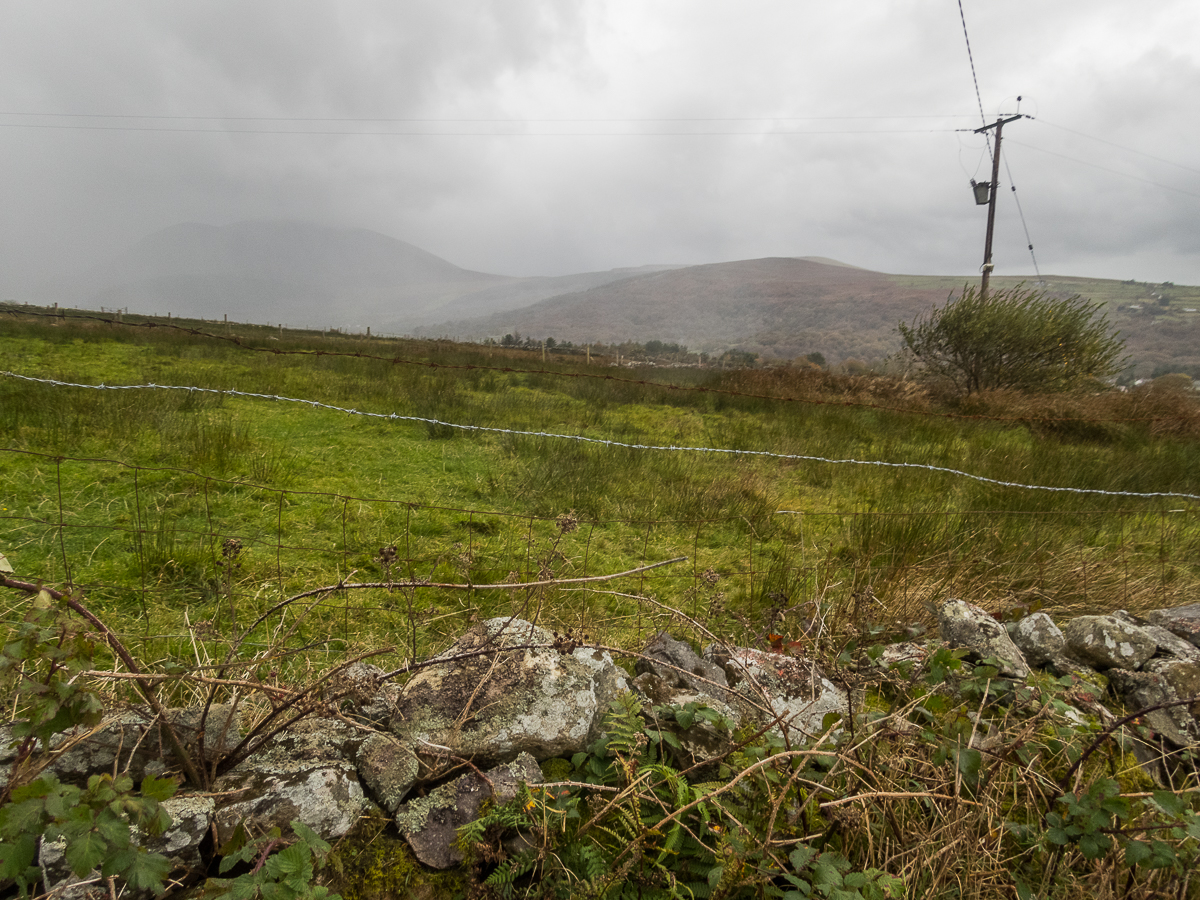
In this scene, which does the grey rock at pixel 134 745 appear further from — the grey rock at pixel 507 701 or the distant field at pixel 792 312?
the distant field at pixel 792 312

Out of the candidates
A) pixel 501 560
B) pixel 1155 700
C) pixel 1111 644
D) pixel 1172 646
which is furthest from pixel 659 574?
pixel 1172 646

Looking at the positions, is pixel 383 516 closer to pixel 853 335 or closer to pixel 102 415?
pixel 102 415

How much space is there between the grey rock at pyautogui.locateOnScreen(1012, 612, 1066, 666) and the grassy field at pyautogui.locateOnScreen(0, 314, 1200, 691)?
0.42 m

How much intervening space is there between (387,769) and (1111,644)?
298 centimetres

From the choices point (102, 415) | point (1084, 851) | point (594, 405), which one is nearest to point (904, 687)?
point (1084, 851)

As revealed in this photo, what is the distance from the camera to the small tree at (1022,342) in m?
13.2

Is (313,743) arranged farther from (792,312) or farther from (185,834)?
(792,312)

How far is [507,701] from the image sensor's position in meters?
1.82

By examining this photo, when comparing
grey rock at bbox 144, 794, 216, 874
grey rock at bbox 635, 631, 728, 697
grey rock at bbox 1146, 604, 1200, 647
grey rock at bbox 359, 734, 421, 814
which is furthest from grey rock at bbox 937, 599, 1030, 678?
grey rock at bbox 144, 794, 216, 874

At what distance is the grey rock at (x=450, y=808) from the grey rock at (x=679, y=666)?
64 centimetres

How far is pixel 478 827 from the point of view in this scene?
1464mm

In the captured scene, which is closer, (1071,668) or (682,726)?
(682,726)

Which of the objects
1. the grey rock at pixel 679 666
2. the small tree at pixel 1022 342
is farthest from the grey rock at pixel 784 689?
the small tree at pixel 1022 342

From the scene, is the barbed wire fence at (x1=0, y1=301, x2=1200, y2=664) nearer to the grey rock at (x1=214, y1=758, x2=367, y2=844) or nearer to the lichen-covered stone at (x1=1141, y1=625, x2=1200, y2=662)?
the lichen-covered stone at (x1=1141, y1=625, x2=1200, y2=662)
